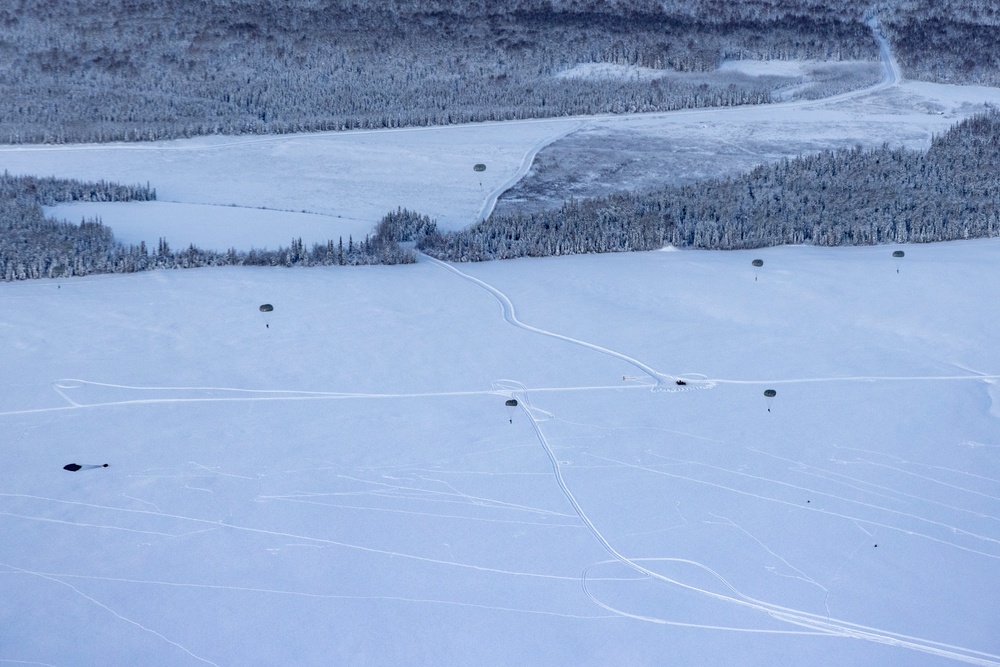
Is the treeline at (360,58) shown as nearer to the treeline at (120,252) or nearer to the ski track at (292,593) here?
the treeline at (120,252)

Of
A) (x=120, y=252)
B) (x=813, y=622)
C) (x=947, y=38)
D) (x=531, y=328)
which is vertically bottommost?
(x=813, y=622)

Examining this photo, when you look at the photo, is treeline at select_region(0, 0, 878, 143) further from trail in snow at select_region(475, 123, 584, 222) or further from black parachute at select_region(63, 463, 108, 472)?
black parachute at select_region(63, 463, 108, 472)

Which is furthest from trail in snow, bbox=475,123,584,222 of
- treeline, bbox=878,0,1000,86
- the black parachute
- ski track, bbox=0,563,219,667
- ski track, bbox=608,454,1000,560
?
ski track, bbox=0,563,219,667

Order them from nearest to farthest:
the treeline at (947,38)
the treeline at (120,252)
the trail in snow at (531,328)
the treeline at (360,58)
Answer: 1. the trail in snow at (531,328)
2. the treeline at (120,252)
3. the treeline at (360,58)
4. the treeline at (947,38)

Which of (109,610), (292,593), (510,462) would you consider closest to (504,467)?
(510,462)

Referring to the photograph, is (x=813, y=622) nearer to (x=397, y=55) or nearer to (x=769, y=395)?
(x=769, y=395)

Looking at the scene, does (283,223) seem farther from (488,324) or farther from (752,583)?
(752,583)

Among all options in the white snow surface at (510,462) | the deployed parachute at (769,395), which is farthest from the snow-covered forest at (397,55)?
the deployed parachute at (769,395)
